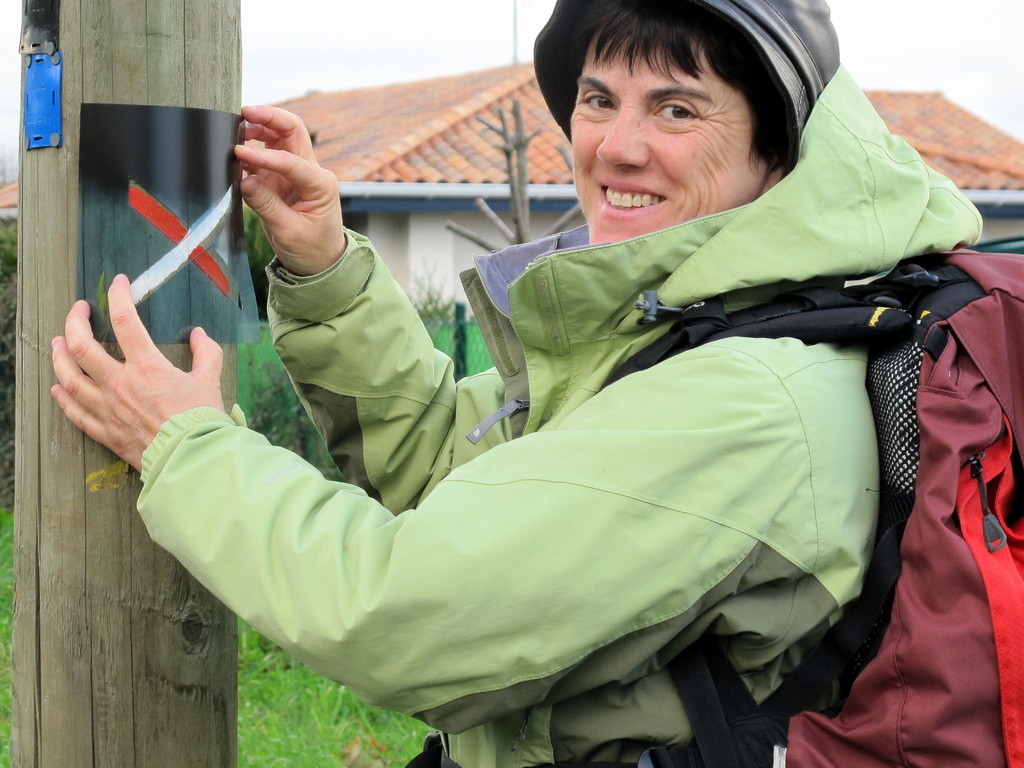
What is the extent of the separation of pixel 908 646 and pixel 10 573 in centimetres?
542

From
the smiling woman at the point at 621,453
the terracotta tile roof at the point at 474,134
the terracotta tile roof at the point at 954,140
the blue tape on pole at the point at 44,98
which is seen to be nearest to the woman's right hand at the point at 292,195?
the smiling woman at the point at 621,453

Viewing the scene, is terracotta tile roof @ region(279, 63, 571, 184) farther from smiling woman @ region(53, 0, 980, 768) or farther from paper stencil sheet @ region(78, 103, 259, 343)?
paper stencil sheet @ region(78, 103, 259, 343)

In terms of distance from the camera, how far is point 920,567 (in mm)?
1518

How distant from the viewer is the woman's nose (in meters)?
2.00

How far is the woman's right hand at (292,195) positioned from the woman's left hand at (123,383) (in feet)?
1.27

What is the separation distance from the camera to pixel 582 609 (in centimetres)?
147

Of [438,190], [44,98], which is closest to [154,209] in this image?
[44,98]

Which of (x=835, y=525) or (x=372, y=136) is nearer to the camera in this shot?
(x=835, y=525)

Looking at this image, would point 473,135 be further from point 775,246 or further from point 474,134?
point 775,246

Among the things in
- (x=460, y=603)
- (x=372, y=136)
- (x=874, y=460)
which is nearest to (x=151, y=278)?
(x=460, y=603)

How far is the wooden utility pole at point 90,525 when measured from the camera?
1801mm

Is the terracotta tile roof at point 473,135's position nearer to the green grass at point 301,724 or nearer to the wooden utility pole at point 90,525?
the green grass at point 301,724

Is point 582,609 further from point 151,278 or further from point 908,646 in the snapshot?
point 151,278

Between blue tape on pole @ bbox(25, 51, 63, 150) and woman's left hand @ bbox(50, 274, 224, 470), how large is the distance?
26 centimetres
